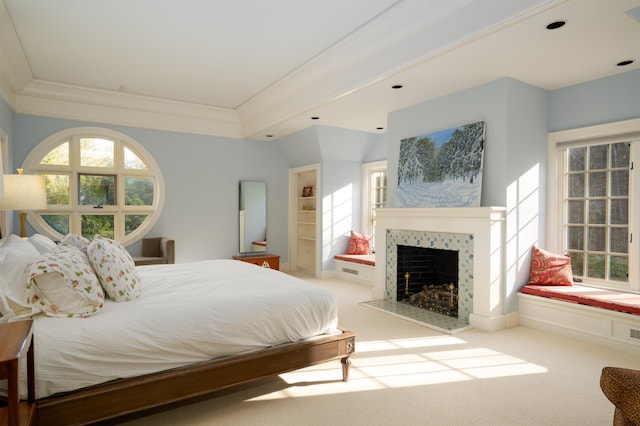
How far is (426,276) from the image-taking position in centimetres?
486

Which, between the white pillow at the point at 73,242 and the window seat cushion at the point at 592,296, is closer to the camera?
the white pillow at the point at 73,242

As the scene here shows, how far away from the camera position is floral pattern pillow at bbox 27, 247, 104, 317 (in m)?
1.88

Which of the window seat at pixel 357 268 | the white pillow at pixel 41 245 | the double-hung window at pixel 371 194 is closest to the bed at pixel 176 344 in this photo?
the white pillow at pixel 41 245

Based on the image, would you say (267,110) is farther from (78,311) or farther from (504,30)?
(78,311)

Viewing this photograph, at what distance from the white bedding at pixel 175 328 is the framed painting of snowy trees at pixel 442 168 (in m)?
2.18

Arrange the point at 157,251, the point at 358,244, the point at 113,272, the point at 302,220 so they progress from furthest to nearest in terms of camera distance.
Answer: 1. the point at 302,220
2. the point at 358,244
3. the point at 157,251
4. the point at 113,272

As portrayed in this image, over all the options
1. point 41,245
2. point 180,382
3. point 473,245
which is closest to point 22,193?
point 41,245

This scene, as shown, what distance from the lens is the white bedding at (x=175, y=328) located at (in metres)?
1.73

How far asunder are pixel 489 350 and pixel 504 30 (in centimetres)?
252

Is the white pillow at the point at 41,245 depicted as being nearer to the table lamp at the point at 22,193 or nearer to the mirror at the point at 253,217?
the table lamp at the point at 22,193

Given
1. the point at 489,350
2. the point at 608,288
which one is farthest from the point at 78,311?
the point at 608,288

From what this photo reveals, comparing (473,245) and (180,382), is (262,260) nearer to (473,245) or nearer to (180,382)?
(473,245)

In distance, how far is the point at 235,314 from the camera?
215 centimetres

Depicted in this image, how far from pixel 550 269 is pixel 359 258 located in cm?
277
